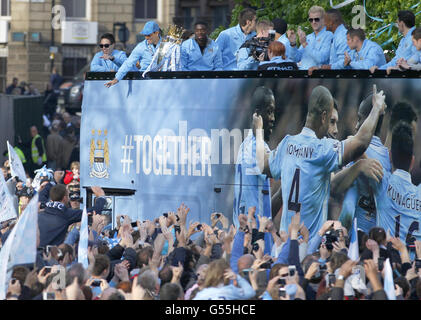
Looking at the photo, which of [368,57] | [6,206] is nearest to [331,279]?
[368,57]

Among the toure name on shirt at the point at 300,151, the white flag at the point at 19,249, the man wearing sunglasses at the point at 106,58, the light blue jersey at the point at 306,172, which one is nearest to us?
the white flag at the point at 19,249

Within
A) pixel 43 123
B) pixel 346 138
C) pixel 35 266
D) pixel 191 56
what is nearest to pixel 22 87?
pixel 43 123

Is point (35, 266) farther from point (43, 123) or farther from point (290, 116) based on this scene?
point (43, 123)

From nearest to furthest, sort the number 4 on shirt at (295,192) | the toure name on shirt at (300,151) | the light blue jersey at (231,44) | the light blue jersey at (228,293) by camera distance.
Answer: the light blue jersey at (228,293) → the toure name on shirt at (300,151) → the number 4 on shirt at (295,192) → the light blue jersey at (231,44)

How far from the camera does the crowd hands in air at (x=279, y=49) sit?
13617 mm

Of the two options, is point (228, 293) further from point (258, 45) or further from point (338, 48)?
point (258, 45)

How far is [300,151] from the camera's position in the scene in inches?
555

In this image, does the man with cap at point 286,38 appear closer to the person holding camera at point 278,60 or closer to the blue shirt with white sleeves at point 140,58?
the person holding camera at point 278,60

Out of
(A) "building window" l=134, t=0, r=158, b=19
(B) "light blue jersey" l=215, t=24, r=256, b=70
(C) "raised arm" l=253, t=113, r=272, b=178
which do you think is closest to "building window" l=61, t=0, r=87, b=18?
(A) "building window" l=134, t=0, r=158, b=19

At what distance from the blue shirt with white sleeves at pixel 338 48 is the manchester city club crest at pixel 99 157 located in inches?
151

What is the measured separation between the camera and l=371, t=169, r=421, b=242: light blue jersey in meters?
13.2

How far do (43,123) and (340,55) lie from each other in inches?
758

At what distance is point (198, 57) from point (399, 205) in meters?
3.78

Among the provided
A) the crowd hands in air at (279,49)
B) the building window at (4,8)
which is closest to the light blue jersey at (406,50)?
the crowd hands in air at (279,49)
